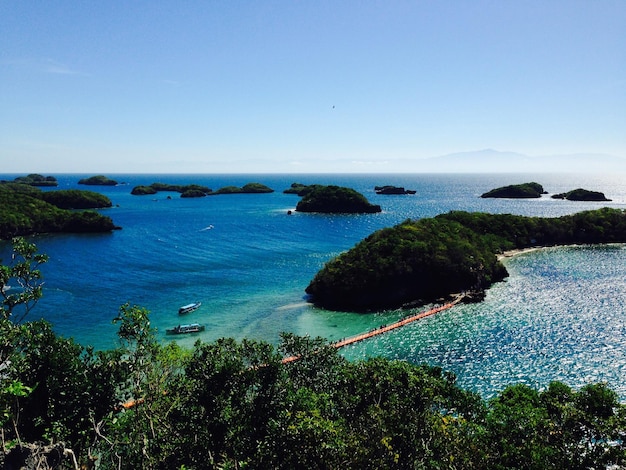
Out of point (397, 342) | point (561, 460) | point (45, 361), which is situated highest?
point (45, 361)

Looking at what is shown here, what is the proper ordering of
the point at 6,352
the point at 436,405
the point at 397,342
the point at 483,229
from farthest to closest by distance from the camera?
the point at 483,229
the point at 397,342
the point at 436,405
the point at 6,352

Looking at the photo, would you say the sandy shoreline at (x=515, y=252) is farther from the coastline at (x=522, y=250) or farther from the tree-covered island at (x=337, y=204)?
the tree-covered island at (x=337, y=204)

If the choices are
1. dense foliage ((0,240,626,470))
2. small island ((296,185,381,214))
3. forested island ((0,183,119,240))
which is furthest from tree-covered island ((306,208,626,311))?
small island ((296,185,381,214))

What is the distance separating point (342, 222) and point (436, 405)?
13641 cm

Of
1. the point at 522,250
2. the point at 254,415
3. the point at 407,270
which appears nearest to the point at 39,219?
the point at 407,270

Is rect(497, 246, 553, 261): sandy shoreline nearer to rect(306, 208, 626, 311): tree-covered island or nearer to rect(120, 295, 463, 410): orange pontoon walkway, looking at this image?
rect(306, 208, 626, 311): tree-covered island

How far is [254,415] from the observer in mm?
25141

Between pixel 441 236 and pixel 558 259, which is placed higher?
pixel 441 236

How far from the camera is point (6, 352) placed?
1852cm

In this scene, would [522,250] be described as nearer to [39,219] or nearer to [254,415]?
[254,415]

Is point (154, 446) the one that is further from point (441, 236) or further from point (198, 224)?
point (198, 224)

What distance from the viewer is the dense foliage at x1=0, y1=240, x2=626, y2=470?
18812 mm

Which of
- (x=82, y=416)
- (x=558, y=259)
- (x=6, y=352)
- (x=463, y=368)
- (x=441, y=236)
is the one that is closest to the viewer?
(x=6, y=352)

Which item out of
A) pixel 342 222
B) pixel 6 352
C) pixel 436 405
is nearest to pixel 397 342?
pixel 436 405
